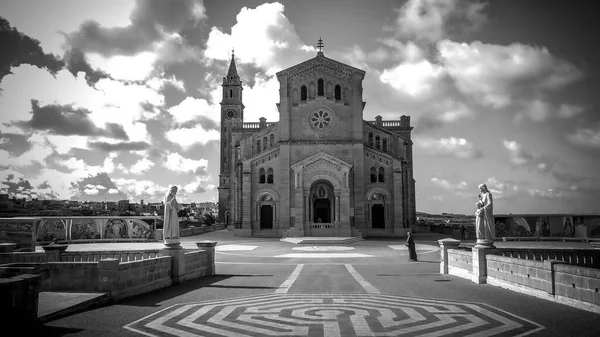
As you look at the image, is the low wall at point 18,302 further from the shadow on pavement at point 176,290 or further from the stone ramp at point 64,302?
the shadow on pavement at point 176,290

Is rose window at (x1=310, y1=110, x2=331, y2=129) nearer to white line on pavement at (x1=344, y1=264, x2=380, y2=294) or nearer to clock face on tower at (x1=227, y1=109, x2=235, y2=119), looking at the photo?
white line on pavement at (x1=344, y1=264, x2=380, y2=294)

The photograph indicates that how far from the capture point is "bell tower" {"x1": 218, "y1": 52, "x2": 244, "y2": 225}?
8819 cm

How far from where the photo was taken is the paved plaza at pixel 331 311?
9.41 m

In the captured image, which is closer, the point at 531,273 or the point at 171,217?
the point at 531,273

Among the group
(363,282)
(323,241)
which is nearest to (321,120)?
(323,241)

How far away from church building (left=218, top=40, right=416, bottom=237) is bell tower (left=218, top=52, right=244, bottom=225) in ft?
117

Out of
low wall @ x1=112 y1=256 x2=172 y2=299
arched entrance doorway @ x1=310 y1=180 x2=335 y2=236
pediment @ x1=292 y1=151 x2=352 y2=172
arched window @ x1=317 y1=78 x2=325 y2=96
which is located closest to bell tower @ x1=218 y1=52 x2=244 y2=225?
arched entrance doorway @ x1=310 y1=180 x2=335 y2=236

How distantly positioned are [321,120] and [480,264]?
36.7 meters

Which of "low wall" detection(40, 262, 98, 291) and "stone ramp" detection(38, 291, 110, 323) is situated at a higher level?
"low wall" detection(40, 262, 98, 291)

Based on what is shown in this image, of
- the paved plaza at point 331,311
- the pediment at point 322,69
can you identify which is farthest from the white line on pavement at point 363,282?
the pediment at point 322,69

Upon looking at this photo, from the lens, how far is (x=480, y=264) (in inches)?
634

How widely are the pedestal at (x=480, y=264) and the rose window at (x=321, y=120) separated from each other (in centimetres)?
3599

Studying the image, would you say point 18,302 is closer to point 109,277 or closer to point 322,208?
point 109,277

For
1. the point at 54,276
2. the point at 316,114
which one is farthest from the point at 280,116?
the point at 54,276
